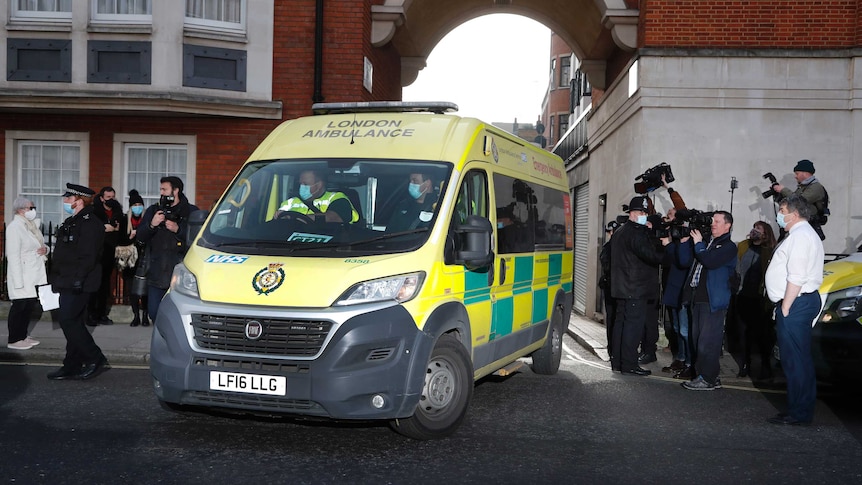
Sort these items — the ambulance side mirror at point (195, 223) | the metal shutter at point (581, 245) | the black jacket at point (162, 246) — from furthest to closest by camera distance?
1. the metal shutter at point (581, 245)
2. the black jacket at point (162, 246)
3. the ambulance side mirror at point (195, 223)

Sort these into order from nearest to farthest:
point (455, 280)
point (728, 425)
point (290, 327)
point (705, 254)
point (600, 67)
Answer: point (290, 327)
point (455, 280)
point (728, 425)
point (705, 254)
point (600, 67)

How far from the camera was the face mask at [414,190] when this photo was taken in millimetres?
6449

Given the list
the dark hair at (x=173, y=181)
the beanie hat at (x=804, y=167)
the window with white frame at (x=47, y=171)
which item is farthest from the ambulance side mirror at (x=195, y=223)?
the window with white frame at (x=47, y=171)

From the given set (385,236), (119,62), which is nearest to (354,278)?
(385,236)

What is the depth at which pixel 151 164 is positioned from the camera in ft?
49.1

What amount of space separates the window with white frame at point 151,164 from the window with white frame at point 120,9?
2.14m

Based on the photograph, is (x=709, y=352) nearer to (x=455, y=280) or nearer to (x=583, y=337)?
(x=455, y=280)

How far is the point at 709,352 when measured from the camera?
8.78 meters

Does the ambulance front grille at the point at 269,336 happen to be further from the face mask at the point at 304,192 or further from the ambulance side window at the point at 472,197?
the ambulance side window at the point at 472,197

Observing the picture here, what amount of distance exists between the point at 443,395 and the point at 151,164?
33.9ft

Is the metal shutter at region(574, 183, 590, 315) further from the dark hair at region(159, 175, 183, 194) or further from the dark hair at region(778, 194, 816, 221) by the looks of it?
the dark hair at region(778, 194, 816, 221)

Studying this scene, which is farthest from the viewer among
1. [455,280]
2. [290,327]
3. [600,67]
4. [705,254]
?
[600,67]

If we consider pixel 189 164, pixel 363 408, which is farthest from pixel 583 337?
pixel 363 408

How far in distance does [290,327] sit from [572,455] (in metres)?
2.12
